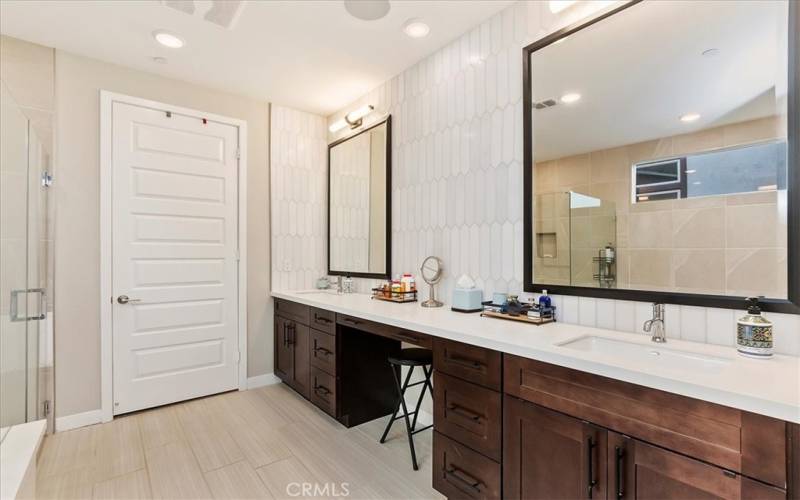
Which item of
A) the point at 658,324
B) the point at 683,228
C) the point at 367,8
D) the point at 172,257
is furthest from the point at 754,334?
the point at 172,257

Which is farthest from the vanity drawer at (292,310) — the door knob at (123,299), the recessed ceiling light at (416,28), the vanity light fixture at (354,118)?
the recessed ceiling light at (416,28)

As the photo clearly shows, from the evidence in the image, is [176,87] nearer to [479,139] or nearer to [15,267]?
[15,267]

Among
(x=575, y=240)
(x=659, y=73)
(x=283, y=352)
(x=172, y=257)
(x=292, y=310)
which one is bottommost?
(x=283, y=352)

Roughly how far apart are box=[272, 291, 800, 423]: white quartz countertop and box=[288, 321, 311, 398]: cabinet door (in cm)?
102

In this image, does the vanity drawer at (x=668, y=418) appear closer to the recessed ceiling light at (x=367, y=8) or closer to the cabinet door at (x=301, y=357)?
the cabinet door at (x=301, y=357)

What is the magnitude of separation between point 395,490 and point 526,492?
773mm

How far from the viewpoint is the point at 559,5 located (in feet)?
6.10

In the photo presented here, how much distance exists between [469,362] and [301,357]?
1804mm

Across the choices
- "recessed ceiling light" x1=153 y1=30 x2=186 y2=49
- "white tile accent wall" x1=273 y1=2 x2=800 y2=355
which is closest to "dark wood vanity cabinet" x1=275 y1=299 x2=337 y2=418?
→ "white tile accent wall" x1=273 y1=2 x2=800 y2=355

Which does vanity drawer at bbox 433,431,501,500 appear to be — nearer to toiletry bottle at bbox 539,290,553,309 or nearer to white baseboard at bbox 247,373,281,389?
toiletry bottle at bbox 539,290,553,309

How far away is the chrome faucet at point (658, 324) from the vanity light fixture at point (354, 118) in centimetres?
252

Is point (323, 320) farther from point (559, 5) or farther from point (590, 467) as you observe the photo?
point (559, 5)

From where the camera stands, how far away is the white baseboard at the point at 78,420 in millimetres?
2551

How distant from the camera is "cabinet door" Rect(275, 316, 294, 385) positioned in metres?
3.18
